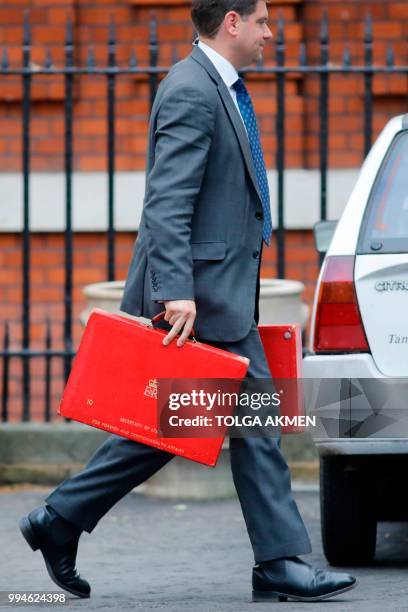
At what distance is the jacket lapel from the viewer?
4684mm

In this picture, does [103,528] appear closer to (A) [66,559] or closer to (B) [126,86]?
(A) [66,559]

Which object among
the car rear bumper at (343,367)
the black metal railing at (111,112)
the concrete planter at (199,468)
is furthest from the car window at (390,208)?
the black metal railing at (111,112)

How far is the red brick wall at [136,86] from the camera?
357 inches

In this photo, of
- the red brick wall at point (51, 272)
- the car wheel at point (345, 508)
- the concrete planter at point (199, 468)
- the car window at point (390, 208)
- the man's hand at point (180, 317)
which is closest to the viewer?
the man's hand at point (180, 317)

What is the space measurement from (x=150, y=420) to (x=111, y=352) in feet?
0.73

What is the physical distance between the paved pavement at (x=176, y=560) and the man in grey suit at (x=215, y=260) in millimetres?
204

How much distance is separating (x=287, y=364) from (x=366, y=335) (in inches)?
10.8

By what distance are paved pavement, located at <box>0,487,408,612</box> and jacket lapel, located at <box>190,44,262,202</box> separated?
1264 mm

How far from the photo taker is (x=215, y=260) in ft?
15.3

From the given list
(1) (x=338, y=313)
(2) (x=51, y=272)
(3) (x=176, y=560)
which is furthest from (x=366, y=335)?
(2) (x=51, y=272)

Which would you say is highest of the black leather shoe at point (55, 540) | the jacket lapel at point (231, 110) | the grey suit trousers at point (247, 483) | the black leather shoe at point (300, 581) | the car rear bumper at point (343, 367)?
the jacket lapel at point (231, 110)

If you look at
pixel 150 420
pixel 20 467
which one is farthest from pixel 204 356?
pixel 20 467

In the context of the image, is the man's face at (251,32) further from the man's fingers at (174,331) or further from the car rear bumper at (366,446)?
the car rear bumper at (366,446)

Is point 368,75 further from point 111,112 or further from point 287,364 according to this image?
point 287,364
